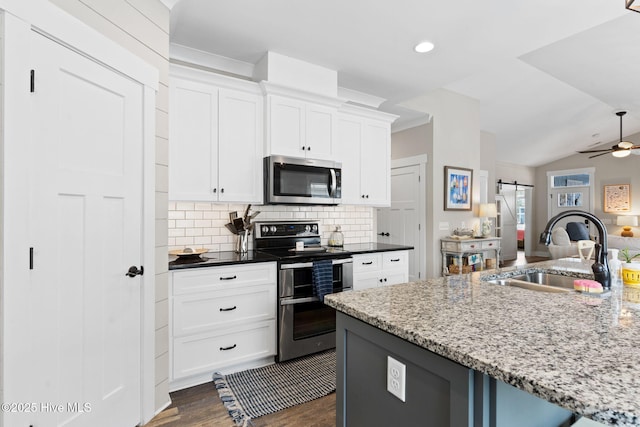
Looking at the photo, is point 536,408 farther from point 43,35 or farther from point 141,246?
point 43,35

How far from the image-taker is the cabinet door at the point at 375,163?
146 inches

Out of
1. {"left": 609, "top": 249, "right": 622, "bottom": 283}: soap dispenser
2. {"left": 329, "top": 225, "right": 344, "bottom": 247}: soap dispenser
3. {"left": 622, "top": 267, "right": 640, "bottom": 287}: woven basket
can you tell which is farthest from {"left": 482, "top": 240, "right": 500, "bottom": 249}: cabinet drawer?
{"left": 622, "top": 267, "right": 640, "bottom": 287}: woven basket

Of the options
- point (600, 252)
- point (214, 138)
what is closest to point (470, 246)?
point (600, 252)

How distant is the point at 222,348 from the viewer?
8.07ft

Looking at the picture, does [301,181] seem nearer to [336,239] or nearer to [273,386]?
[336,239]

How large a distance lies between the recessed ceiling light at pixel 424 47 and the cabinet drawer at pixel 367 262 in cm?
195

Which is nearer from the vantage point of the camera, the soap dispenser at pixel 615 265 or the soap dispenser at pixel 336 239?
the soap dispenser at pixel 615 265

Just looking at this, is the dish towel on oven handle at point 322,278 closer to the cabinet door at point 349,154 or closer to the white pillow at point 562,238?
the cabinet door at point 349,154

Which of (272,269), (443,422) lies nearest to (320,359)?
(272,269)

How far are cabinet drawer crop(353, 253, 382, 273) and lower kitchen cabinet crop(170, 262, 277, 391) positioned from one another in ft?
2.88

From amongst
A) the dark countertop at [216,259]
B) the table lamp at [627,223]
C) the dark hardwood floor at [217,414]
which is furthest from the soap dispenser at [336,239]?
the table lamp at [627,223]

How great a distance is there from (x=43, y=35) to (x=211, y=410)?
2230mm

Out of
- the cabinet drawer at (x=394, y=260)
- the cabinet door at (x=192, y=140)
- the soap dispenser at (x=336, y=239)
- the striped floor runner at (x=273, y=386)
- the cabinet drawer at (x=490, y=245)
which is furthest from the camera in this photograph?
the cabinet drawer at (x=490, y=245)

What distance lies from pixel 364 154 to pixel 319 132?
26.9 inches
